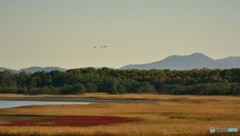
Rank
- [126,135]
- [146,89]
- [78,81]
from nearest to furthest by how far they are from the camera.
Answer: [126,135]
[146,89]
[78,81]

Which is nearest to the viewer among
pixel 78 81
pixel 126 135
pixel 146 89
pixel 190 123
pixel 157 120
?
pixel 126 135

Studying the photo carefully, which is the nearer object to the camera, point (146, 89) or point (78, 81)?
point (146, 89)

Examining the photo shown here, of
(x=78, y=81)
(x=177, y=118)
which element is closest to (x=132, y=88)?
(x=78, y=81)

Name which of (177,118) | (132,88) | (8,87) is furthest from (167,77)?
(177,118)

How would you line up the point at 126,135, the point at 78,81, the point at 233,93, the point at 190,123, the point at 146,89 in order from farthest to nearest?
1. the point at 78,81
2. the point at 146,89
3. the point at 233,93
4. the point at 190,123
5. the point at 126,135

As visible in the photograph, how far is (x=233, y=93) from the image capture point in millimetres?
150375

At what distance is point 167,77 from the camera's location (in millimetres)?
198625

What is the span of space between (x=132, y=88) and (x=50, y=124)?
117 meters

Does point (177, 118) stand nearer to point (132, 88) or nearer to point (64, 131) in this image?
point (64, 131)

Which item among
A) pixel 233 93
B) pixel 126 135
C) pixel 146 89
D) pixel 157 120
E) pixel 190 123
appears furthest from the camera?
pixel 146 89

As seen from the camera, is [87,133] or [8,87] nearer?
[87,133]

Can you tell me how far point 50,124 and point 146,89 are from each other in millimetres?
112167

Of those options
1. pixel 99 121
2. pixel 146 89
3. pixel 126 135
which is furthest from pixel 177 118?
pixel 146 89

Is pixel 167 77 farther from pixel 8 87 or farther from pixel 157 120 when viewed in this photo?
pixel 157 120
